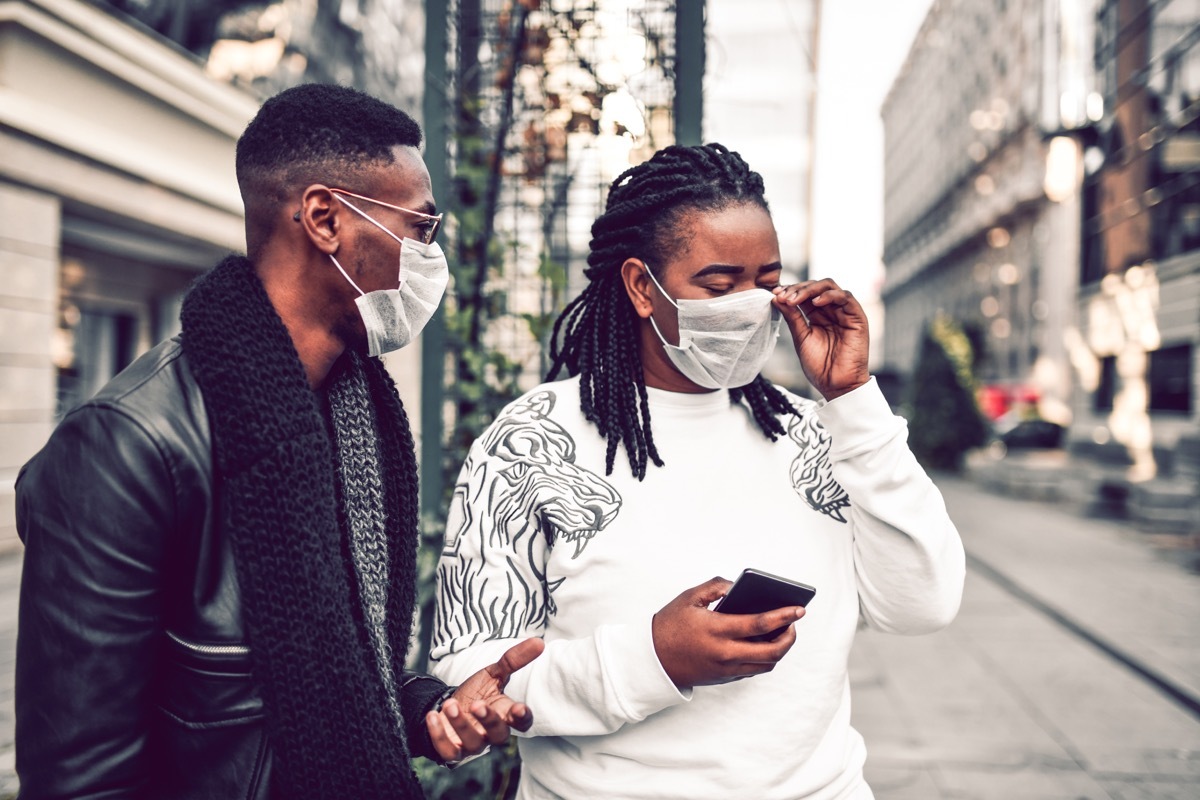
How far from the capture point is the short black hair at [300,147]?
1271 millimetres

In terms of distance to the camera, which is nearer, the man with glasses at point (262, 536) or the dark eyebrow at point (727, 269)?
the man with glasses at point (262, 536)

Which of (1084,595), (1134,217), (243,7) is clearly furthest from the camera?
(1134,217)

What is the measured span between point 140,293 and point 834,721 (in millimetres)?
12008

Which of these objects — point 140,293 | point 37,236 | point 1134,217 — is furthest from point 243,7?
point 1134,217

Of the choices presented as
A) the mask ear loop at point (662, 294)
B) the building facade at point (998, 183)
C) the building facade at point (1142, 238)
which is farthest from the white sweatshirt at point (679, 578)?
the building facade at point (998, 183)

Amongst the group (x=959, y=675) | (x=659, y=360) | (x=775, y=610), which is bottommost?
(x=959, y=675)

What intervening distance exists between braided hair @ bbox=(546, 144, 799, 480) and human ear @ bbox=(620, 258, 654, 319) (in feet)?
0.09

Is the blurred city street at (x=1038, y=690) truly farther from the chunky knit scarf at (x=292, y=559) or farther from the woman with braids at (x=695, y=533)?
the chunky knit scarf at (x=292, y=559)

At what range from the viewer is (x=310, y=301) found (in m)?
1.32

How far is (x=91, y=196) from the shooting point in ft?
27.9

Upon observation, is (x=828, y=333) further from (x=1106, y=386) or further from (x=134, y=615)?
(x=1106, y=386)

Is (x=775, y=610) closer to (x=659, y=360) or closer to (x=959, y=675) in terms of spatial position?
(x=659, y=360)

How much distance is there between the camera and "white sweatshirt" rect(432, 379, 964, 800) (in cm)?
140

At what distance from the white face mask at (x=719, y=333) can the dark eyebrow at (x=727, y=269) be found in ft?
0.14
